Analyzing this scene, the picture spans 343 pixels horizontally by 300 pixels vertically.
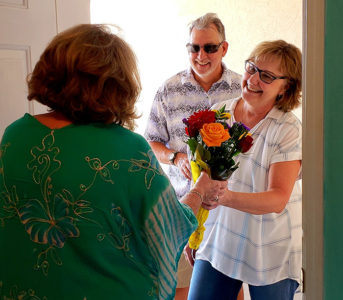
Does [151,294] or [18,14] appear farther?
[18,14]

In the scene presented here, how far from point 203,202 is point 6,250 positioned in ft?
2.82

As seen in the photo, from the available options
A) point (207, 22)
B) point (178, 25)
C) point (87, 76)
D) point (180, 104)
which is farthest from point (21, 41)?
point (178, 25)

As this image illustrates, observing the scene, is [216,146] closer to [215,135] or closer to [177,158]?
[215,135]

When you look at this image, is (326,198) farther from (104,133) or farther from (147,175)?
(104,133)

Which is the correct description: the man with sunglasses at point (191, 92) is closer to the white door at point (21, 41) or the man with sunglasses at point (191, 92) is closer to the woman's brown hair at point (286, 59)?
the woman's brown hair at point (286, 59)

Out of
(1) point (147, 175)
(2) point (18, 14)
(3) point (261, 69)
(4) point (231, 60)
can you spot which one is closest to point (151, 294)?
(1) point (147, 175)

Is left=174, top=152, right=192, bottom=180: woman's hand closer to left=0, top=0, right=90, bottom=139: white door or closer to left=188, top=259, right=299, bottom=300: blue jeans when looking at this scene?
left=188, top=259, right=299, bottom=300: blue jeans

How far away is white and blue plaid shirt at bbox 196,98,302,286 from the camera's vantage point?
1999 millimetres

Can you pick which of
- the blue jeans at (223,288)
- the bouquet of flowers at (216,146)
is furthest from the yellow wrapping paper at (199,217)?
the blue jeans at (223,288)

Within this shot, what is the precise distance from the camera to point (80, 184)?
1.20 meters

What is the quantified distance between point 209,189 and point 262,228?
343mm

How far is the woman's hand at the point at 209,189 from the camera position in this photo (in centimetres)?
185

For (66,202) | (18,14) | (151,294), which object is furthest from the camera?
(18,14)

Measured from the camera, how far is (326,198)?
122 centimetres
